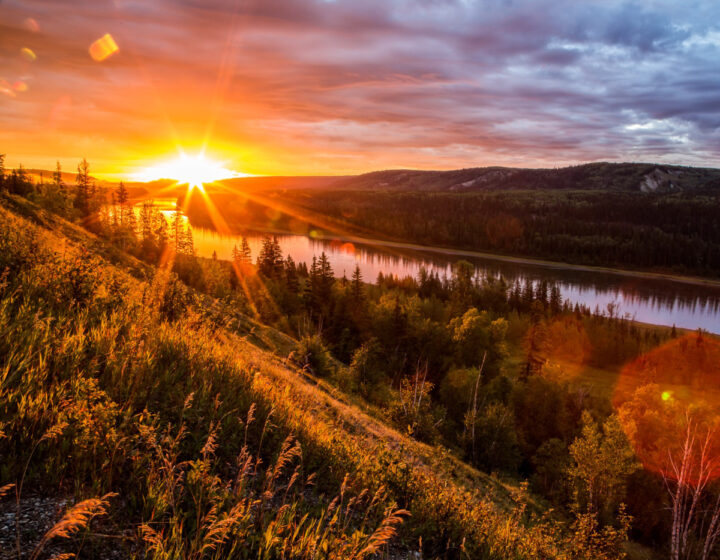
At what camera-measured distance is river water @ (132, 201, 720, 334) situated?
117 meters

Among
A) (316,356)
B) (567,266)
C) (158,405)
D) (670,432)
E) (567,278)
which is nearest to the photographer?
(158,405)

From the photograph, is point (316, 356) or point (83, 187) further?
point (83, 187)

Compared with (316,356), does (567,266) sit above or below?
below

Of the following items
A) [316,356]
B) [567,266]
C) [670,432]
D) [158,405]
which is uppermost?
[158,405]

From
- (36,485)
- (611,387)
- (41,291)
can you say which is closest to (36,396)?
(36,485)

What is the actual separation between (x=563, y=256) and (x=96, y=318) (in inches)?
7716

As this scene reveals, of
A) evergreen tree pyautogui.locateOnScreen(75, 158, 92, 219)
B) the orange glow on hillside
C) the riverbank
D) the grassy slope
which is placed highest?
evergreen tree pyautogui.locateOnScreen(75, 158, 92, 219)

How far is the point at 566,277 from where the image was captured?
5989 inches

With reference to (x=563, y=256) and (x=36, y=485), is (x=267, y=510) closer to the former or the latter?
(x=36, y=485)

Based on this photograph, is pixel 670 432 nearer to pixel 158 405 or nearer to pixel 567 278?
pixel 158 405

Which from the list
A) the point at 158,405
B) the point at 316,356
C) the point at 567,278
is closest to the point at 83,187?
the point at 316,356

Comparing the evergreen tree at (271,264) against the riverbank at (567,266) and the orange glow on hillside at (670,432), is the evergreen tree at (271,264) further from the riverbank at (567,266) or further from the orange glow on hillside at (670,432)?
the riverbank at (567,266)

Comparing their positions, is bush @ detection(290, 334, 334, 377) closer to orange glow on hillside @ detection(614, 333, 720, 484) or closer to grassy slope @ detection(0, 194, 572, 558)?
orange glow on hillside @ detection(614, 333, 720, 484)

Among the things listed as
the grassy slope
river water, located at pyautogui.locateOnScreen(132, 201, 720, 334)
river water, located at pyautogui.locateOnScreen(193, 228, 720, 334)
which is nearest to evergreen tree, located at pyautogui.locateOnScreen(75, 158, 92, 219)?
river water, located at pyautogui.locateOnScreen(132, 201, 720, 334)
